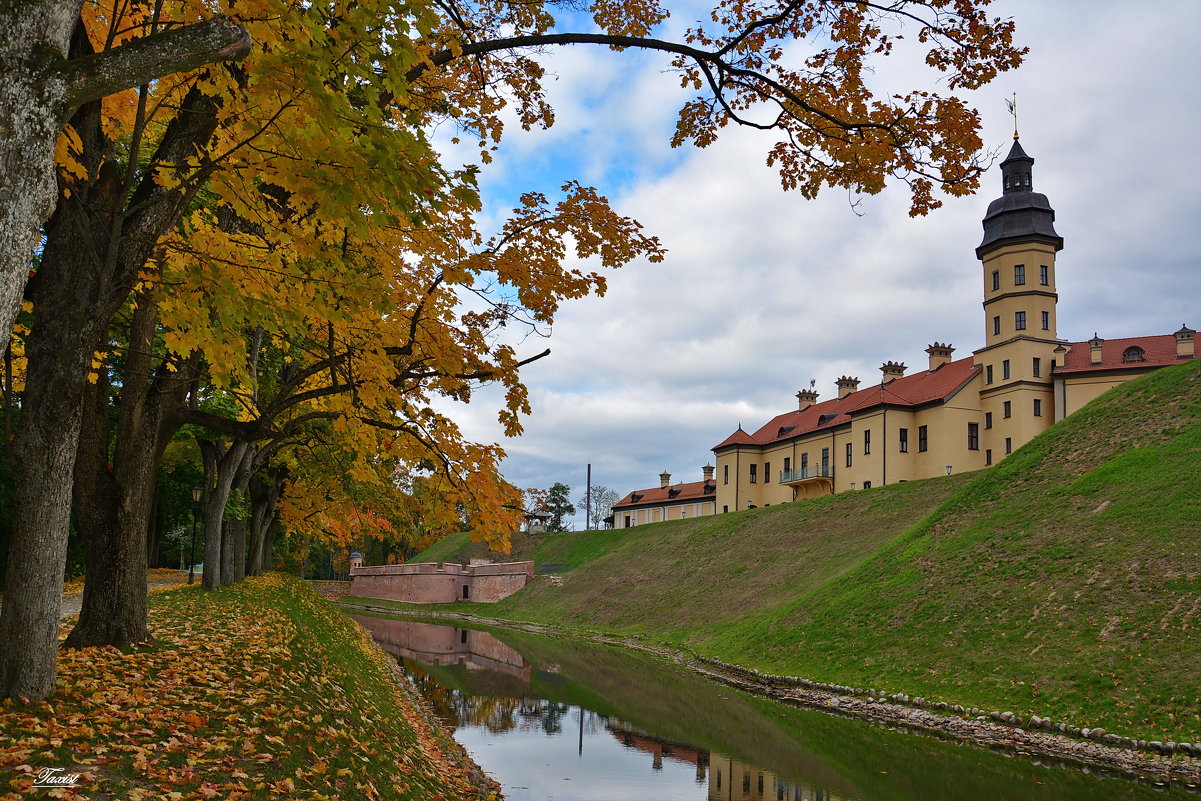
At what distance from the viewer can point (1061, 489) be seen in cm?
2530

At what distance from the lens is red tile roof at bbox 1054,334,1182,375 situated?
45.2m

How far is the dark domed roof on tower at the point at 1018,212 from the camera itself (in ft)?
156

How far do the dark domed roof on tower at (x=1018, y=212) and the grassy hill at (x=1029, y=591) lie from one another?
1779 cm

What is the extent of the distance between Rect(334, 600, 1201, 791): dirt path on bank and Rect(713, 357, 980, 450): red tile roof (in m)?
30.6

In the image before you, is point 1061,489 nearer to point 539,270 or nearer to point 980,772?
point 980,772

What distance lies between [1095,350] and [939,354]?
36.8ft

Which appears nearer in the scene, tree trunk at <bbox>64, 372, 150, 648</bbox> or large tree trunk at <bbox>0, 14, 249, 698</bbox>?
large tree trunk at <bbox>0, 14, 249, 698</bbox>

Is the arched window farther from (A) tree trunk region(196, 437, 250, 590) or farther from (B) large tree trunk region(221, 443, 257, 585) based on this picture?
(A) tree trunk region(196, 437, 250, 590)

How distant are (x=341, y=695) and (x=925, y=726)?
39.8 feet

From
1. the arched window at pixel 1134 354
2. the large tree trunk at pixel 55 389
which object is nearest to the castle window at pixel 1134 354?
the arched window at pixel 1134 354

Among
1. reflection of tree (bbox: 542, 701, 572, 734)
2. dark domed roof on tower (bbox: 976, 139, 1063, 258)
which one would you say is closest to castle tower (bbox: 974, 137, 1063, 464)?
dark domed roof on tower (bbox: 976, 139, 1063, 258)

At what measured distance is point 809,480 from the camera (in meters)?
58.3

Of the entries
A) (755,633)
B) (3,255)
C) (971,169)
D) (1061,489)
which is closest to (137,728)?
(3,255)

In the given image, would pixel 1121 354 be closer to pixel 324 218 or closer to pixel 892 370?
pixel 892 370
